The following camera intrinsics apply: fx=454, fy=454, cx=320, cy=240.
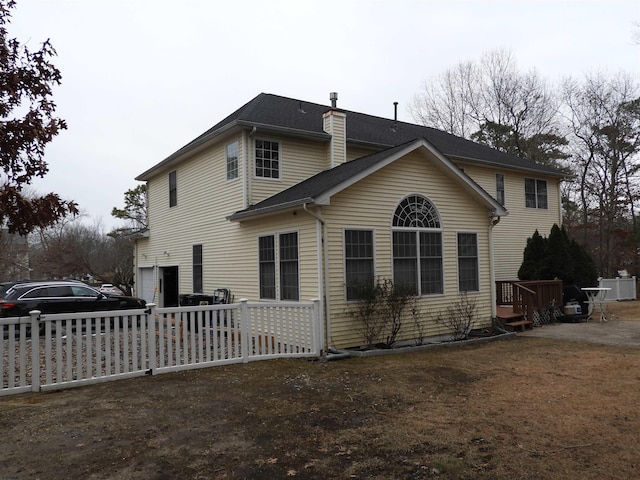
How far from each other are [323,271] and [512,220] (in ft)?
39.6

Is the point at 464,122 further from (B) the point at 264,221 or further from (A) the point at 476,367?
(A) the point at 476,367

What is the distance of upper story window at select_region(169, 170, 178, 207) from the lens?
16.2 metres

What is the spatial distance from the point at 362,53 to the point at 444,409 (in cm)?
1530

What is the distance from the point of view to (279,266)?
→ 10555 millimetres

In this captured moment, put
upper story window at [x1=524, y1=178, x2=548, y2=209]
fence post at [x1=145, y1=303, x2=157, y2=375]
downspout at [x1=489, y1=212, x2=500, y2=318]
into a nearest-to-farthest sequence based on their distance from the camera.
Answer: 1. fence post at [x1=145, y1=303, x2=157, y2=375]
2. downspout at [x1=489, y1=212, x2=500, y2=318]
3. upper story window at [x1=524, y1=178, x2=548, y2=209]

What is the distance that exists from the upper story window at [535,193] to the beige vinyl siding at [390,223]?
8.14m

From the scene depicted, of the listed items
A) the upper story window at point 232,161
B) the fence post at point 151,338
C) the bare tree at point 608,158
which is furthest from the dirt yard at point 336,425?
the bare tree at point 608,158

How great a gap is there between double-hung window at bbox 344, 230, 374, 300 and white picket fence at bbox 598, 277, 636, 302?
17396 millimetres

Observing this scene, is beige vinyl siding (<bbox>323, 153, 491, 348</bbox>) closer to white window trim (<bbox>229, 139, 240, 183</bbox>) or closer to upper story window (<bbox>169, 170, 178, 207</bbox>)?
white window trim (<bbox>229, 139, 240, 183</bbox>)

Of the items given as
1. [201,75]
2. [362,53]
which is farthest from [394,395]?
[201,75]

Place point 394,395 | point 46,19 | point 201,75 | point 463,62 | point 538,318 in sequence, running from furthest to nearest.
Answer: point 463,62
point 201,75
point 538,318
point 46,19
point 394,395

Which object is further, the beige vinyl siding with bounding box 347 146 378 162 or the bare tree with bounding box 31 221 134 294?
the bare tree with bounding box 31 221 134 294

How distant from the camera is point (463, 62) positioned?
32.4 meters

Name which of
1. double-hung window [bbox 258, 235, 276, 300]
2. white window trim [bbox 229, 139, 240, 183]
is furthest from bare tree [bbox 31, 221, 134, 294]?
double-hung window [bbox 258, 235, 276, 300]
